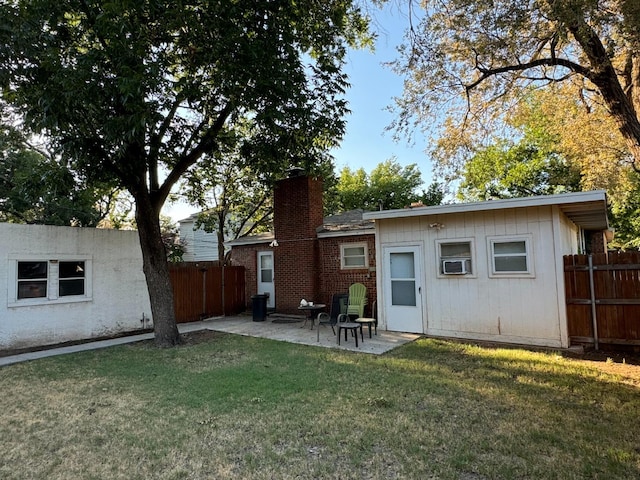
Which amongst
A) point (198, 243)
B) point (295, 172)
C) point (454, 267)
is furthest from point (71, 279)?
point (198, 243)

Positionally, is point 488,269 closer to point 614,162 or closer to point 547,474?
point 547,474

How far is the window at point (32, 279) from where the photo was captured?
8.02 metres

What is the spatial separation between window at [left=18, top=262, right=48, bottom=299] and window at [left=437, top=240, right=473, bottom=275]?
9274 millimetres

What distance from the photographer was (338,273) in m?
11.3

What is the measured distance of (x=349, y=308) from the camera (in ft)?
31.3

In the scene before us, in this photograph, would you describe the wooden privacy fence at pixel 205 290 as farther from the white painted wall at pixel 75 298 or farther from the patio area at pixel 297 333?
the white painted wall at pixel 75 298

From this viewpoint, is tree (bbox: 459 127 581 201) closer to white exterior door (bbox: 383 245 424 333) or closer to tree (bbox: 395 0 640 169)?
tree (bbox: 395 0 640 169)

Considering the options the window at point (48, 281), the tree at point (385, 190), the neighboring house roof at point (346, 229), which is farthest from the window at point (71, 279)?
the tree at point (385, 190)

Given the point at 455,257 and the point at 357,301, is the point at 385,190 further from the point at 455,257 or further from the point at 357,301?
the point at 455,257

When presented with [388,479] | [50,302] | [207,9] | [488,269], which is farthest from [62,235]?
[488,269]

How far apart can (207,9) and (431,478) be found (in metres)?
7.67

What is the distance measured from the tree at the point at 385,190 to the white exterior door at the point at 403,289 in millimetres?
18362

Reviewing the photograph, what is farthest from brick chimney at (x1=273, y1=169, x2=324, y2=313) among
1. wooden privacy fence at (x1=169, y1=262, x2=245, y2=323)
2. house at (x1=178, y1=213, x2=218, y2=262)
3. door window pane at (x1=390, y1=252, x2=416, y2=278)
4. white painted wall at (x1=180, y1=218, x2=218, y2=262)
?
white painted wall at (x1=180, y1=218, x2=218, y2=262)

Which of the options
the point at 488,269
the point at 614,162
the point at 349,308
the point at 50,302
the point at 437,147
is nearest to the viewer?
the point at 488,269
